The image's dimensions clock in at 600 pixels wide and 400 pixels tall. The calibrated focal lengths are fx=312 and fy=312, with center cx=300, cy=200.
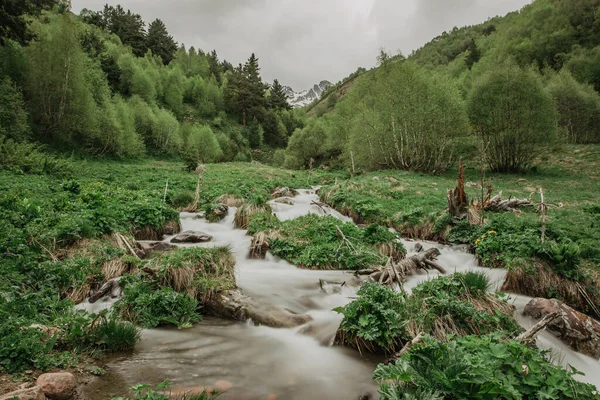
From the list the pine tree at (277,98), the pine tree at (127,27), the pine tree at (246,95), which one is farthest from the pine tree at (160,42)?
the pine tree at (277,98)

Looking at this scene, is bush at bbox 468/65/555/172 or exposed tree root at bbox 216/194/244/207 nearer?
exposed tree root at bbox 216/194/244/207

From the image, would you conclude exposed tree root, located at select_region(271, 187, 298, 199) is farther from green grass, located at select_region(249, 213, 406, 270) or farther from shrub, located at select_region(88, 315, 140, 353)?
shrub, located at select_region(88, 315, 140, 353)

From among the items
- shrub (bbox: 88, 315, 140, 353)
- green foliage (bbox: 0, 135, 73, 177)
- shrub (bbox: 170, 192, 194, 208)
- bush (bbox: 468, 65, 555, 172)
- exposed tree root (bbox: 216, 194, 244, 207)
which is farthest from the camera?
bush (bbox: 468, 65, 555, 172)

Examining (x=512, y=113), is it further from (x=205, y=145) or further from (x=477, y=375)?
(x=205, y=145)

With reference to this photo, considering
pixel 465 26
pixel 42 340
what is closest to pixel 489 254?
pixel 42 340

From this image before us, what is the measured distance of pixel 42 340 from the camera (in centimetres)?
433

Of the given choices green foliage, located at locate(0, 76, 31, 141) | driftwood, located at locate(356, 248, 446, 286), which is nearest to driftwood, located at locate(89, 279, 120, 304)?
driftwood, located at locate(356, 248, 446, 286)

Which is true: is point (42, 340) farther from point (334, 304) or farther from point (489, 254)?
point (489, 254)

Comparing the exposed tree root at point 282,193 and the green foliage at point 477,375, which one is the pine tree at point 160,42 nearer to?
the exposed tree root at point 282,193

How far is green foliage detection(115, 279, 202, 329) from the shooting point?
6023mm

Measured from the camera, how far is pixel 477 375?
2936mm

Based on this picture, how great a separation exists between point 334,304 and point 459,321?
2836mm

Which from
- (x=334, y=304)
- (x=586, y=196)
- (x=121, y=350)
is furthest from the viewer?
(x=586, y=196)

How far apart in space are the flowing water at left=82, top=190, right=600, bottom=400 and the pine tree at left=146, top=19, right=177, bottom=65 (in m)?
110
